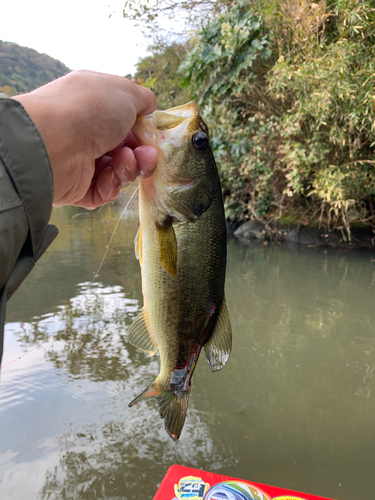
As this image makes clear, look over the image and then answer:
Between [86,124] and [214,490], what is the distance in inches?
73.9

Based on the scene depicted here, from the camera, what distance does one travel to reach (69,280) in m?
5.85

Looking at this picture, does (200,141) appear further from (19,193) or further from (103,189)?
(19,193)

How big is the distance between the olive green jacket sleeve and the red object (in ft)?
5.33

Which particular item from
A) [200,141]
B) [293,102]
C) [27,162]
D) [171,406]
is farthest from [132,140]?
[293,102]

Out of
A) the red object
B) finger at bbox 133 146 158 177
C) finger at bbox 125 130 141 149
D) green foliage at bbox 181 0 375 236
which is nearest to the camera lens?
finger at bbox 133 146 158 177

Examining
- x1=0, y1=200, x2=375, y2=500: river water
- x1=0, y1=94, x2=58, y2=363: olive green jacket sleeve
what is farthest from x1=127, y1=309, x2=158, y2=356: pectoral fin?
x1=0, y1=200, x2=375, y2=500: river water

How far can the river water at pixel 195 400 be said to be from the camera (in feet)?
7.45

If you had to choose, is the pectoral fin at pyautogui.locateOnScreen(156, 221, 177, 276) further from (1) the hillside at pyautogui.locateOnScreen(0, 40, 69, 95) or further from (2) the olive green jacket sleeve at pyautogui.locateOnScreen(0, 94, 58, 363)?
(1) the hillside at pyautogui.locateOnScreen(0, 40, 69, 95)

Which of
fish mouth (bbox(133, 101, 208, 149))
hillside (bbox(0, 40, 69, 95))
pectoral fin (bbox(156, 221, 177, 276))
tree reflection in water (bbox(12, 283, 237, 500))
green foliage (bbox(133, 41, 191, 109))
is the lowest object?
tree reflection in water (bbox(12, 283, 237, 500))

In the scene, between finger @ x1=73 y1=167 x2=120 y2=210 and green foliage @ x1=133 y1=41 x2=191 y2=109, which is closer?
finger @ x1=73 y1=167 x2=120 y2=210

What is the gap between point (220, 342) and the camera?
1328 millimetres

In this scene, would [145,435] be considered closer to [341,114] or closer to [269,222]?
[341,114]

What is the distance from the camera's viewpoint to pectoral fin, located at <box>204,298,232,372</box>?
1308 mm

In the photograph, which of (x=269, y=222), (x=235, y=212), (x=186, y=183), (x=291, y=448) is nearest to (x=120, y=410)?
(x=291, y=448)
